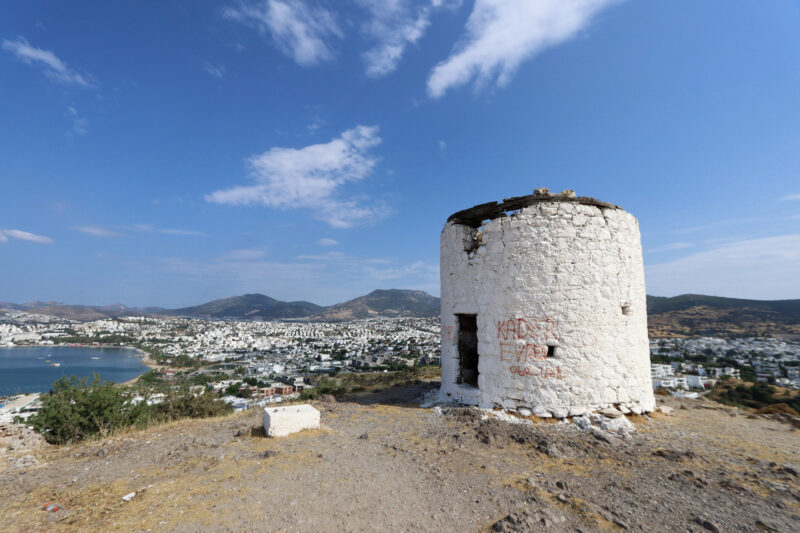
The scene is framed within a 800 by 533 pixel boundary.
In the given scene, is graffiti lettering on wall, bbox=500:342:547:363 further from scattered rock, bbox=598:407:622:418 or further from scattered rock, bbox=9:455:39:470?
scattered rock, bbox=9:455:39:470

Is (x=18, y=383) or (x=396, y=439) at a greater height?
(x=396, y=439)

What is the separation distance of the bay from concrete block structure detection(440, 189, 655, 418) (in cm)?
4649

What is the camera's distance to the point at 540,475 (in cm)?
477

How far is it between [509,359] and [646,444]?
2.74 meters

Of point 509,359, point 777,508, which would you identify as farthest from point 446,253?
point 777,508

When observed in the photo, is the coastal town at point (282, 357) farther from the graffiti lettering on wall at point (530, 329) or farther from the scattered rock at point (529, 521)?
the scattered rock at point (529, 521)

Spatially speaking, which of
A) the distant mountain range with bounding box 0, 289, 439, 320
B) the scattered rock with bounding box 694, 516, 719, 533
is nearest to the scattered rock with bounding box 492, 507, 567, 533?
the scattered rock with bounding box 694, 516, 719, 533

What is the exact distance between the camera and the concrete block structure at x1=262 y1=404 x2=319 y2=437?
6398 millimetres

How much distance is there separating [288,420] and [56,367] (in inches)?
3227

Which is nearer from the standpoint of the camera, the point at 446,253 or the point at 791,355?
the point at 446,253

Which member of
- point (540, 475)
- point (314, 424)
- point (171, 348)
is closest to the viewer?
point (540, 475)

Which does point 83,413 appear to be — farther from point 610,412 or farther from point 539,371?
point 610,412

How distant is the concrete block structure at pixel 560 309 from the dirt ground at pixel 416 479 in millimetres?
761

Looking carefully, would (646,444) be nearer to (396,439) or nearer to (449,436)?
(449,436)
